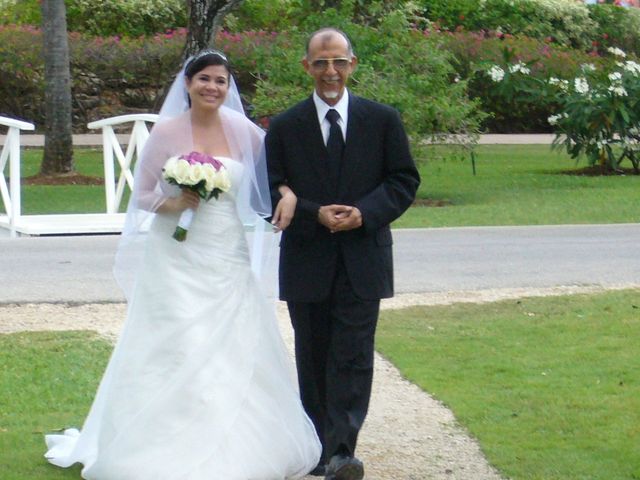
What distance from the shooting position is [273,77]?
1670 centimetres

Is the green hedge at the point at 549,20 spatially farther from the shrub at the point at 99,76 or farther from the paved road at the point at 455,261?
the paved road at the point at 455,261

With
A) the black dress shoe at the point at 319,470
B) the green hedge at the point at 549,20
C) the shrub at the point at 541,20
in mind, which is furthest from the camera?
the shrub at the point at 541,20

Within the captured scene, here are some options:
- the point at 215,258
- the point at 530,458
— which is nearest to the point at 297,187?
the point at 215,258

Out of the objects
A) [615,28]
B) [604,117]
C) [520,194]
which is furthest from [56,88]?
[615,28]

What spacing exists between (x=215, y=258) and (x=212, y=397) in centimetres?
58

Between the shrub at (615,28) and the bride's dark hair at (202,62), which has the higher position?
the shrub at (615,28)

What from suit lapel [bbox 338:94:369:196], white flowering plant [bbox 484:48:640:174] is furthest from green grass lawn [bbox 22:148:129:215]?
suit lapel [bbox 338:94:369:196]

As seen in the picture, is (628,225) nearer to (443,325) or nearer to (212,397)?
(443,325)

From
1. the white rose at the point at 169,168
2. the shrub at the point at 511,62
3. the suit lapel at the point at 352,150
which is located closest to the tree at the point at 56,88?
the shrub at the point at 511,62

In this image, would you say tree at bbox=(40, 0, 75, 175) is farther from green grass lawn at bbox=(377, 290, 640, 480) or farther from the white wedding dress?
the white wedding dress

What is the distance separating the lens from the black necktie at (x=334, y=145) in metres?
5.30

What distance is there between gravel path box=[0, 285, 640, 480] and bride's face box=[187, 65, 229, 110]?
1.66m

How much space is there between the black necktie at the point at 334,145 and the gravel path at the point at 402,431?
4.15 ft

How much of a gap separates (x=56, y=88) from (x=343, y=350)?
14.9 m
